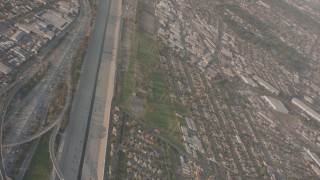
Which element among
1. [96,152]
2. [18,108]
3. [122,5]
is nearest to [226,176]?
[96,152]

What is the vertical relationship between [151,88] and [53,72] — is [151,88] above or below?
below

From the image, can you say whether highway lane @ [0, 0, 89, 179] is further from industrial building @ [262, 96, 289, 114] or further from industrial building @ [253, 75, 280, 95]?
industrial building @ [262, 96, 289, 114]

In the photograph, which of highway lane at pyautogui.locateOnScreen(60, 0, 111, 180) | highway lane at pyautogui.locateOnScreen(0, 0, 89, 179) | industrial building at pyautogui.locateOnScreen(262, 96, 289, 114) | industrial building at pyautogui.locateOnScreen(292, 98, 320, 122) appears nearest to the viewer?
highway lane at pyautogui.locateOnScreen(60, 0, 111, 180)

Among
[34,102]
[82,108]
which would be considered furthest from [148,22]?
[34,102]

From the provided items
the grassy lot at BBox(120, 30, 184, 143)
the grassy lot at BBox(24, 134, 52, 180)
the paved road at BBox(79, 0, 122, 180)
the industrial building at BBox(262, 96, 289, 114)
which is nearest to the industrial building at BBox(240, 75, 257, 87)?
the industrial building at BBox(262, 96, 289, 114)

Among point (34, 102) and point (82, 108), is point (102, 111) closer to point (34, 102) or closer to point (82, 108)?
point (82, 108)

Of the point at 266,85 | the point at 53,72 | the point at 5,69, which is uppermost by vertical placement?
the point at 5,69
